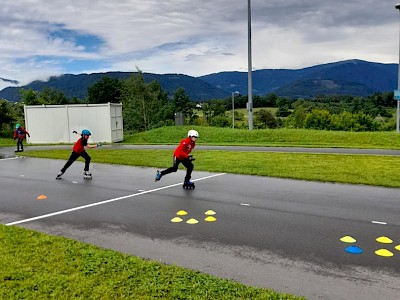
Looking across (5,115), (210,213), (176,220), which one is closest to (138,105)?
(5,115)

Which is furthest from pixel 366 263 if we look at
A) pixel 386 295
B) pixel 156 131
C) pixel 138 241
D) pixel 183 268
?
pixel 156 131

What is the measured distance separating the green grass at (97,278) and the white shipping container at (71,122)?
937 inches

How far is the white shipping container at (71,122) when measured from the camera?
2922 centimetres

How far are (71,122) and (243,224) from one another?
81.4 ft

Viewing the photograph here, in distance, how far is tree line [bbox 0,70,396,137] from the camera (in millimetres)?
58312

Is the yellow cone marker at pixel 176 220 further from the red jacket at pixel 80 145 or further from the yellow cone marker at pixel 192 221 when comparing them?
the red jacket at pixel 80 145

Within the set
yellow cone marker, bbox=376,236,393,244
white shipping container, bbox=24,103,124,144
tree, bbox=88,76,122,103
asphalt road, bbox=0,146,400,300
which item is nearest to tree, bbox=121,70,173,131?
white shipping container, bbox=24,103,124,144

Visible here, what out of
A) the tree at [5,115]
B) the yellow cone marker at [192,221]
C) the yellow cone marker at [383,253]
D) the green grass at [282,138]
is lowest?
the yellow cone marker at [383,253]

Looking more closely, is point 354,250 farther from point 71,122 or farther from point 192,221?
point 71,122

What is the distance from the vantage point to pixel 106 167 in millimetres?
15852

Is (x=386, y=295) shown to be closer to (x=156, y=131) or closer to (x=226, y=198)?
(x=226, y=198)

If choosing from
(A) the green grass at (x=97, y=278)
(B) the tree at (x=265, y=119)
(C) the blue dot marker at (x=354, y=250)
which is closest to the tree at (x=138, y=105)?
(B) the tree at (x=265, y=119)

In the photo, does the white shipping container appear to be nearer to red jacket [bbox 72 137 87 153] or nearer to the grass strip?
the grass strip

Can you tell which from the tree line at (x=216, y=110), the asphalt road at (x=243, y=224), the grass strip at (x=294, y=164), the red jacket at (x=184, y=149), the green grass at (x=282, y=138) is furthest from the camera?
the tree line at (x=216, y=110)
